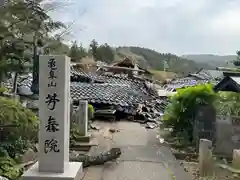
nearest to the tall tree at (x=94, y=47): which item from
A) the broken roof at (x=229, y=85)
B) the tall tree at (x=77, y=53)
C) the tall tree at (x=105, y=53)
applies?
the tall tree at (x=105, y=53)

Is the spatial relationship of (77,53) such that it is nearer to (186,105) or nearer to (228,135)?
(186,105)

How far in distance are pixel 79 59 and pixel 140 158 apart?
21.0 m

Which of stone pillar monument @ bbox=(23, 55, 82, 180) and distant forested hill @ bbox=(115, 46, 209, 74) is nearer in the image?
stone pillar monument @ bbox=(23, 55, 82, 180)

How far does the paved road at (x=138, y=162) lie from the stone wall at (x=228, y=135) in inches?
59.5

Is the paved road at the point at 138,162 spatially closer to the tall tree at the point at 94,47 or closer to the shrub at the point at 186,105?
the shrub at the point at 186,105

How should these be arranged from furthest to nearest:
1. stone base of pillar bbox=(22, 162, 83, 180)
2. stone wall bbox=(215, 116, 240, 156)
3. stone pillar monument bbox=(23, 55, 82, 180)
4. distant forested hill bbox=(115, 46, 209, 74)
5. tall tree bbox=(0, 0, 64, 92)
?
distant forested hill bbox=(115, 46, 209, 74)
stone wall bbox=(215, 116, 240, 156)
tall tree bbox=(0, 0, 64, 92)
stone pillar monument bbox=(23, 55, 82, 180)
stone base of pillar bbox=(22, 162, 83, 180)

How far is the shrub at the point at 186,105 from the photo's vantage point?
→ 10.9m

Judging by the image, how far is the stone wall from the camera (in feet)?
31.1

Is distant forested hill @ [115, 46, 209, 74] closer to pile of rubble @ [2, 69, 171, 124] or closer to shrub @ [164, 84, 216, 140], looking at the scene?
pile of rubble @ [2, 69, 171, 124]

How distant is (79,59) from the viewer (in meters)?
29.1

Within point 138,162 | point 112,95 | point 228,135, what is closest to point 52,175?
point 138,162

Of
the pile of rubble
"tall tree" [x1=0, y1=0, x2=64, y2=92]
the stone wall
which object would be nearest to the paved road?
the stone wall

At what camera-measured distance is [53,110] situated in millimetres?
5391

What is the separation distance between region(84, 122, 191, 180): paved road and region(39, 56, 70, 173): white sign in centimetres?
203
